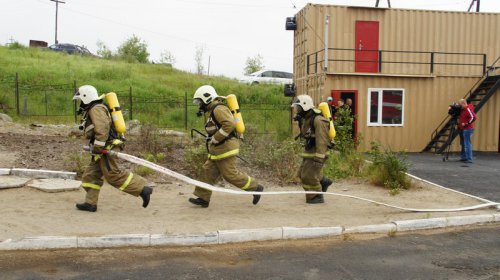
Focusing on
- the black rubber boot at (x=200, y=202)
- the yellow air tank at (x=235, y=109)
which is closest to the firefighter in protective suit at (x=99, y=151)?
the black rubber boot at (x=200, y=202)

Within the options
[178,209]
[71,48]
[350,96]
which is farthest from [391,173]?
[71,48]

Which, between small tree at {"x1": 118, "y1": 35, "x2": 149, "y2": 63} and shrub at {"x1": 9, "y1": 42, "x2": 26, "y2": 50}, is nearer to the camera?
shrub at {"x1": 9, "y1": 42, "x2": 26, "y2": 50}

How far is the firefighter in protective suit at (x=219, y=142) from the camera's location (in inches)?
288

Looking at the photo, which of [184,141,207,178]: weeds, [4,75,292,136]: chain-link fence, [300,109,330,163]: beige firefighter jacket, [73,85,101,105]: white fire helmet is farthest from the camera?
[4,75,292,136]: chain-link fence

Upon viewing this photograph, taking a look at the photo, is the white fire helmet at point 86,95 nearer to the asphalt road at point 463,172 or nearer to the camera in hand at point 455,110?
the asphalt road at point 463,172

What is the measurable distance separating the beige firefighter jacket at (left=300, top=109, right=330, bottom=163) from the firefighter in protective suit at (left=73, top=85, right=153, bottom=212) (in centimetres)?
260

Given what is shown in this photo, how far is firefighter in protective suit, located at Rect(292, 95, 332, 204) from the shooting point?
7.88 meters

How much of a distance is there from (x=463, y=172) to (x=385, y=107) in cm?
527

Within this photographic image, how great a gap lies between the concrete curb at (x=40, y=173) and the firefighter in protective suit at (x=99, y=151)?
199 cm

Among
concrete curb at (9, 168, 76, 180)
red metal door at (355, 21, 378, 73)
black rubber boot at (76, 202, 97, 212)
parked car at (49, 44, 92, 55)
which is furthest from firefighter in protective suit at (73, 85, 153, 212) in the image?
parked car at (49, 44, 92, 55)

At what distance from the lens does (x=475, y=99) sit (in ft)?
56.2

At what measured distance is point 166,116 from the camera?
A: 74.0 feet

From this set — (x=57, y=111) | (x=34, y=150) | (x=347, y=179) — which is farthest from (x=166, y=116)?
(x=347, y=179)

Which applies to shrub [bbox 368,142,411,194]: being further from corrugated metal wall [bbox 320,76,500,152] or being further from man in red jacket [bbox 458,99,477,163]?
corrugated metal wall [bbox 320,76,500,152]
